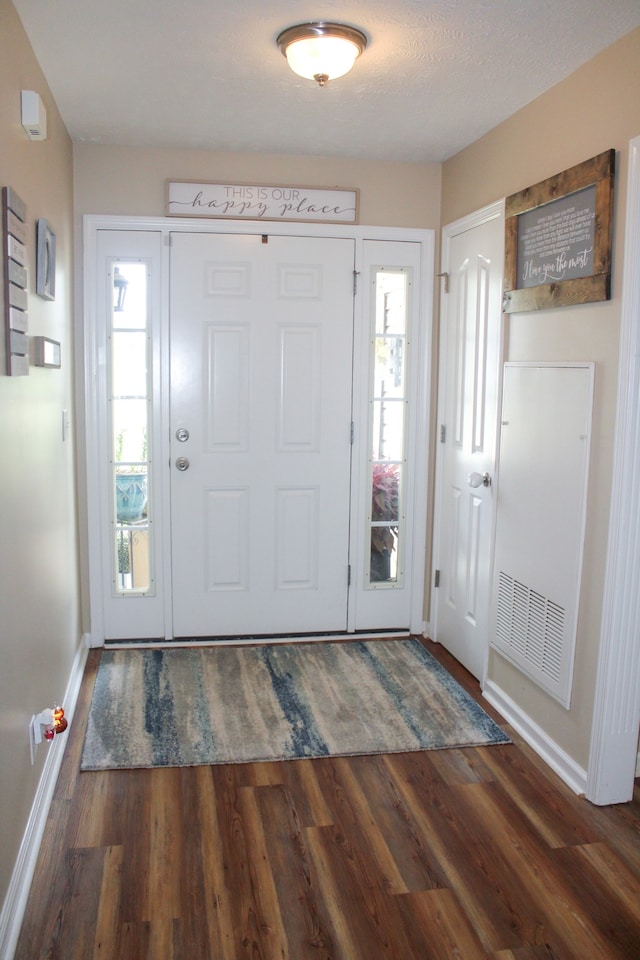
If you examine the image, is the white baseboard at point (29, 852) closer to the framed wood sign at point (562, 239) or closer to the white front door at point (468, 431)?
the white front door at point (468, 431)

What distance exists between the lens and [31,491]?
225 centimetres

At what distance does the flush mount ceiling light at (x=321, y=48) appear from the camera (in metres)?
2.20

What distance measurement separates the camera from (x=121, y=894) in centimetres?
198

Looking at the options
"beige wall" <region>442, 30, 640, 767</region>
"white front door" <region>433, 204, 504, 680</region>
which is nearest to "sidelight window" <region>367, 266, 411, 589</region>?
"white front door" <region>433, 204, 504, 680</region>

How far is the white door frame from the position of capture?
136 inches

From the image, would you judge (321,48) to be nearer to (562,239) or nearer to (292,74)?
(292,74)

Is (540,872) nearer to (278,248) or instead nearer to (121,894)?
(121,894)

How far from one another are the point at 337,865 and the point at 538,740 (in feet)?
3.27

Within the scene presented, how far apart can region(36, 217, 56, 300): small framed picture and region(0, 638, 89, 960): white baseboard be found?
1512mm

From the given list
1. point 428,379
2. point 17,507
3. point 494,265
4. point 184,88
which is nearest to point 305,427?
point 428,379

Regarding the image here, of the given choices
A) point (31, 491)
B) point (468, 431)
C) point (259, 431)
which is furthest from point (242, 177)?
point (31, 491)

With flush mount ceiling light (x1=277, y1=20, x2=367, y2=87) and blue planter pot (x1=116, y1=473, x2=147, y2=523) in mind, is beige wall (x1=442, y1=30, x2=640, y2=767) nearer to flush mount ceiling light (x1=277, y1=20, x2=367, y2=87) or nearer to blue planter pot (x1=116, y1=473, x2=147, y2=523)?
flush mount ceiling light (x1=277, y1=20, x2=367, y2=87)

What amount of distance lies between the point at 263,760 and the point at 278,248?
2.31 meters

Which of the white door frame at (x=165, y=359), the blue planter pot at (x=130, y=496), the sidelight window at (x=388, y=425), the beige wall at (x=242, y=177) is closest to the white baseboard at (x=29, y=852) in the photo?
the white door frame at (x=165, y=359)
